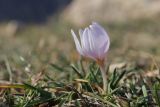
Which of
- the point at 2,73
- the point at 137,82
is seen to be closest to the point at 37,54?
the point at 2,73

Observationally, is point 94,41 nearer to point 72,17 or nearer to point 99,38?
point 99,38

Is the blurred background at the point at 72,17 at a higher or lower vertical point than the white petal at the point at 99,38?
higher

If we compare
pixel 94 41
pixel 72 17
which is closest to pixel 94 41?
pixel 94 41

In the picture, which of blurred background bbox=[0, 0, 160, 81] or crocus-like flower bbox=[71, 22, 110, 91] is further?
blurred background bbox=[0, 0, 160, 81]

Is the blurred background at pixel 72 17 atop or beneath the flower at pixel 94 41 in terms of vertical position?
atop

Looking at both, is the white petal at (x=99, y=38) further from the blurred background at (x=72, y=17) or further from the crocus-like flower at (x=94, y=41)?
the blurred background at (x=72, y=17)

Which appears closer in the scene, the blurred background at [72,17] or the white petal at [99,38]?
the white petal at [99,38]

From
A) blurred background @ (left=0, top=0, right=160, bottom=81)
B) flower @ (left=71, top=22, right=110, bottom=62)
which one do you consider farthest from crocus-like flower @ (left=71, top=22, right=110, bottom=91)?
blurred background @ (left=0, top=0, right=160, bottom=81)

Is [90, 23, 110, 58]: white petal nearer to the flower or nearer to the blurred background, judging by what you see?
the flower

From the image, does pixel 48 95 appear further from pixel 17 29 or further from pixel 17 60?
pixel 17 29

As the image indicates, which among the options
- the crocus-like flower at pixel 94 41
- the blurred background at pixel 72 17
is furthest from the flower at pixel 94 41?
the blurred background at pixel 72 17
